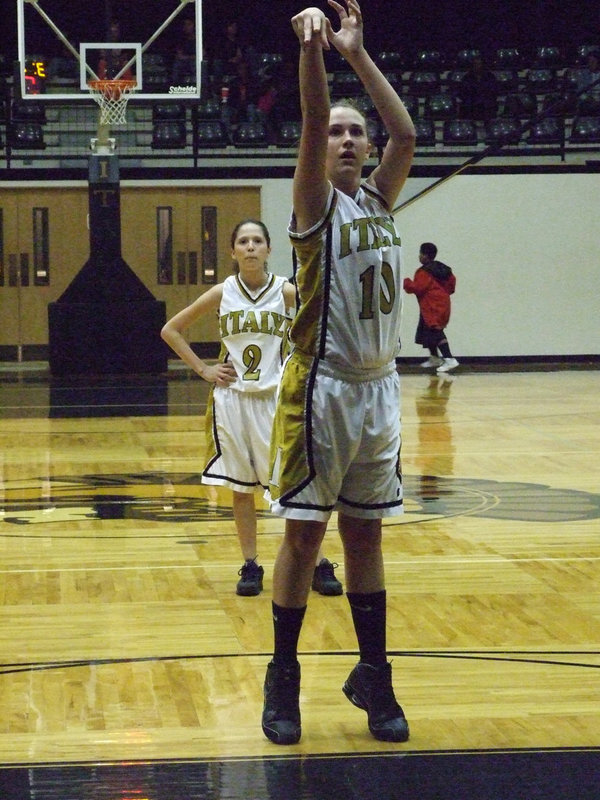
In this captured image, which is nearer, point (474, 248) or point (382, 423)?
point (382, 423)

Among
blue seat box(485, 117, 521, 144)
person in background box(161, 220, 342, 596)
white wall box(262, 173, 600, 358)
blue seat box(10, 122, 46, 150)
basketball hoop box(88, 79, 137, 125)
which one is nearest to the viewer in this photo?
person in background box(161, 220, 342, 596)

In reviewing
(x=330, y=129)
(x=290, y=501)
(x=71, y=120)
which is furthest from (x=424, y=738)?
(x=71, y=120)

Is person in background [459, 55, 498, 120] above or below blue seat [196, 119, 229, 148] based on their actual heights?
above

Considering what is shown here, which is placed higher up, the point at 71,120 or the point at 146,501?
the point at 71,120

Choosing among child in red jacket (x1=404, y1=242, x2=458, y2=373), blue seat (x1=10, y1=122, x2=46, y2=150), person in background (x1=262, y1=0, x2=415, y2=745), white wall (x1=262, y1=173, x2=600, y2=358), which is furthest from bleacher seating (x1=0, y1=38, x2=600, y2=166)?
person in background (x1=262, y1=0, x2=415, y2=745)

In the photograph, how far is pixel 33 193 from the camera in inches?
720

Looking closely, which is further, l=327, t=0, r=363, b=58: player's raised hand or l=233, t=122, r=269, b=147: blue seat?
l=233, t=122, r=269, b=147: blue seat

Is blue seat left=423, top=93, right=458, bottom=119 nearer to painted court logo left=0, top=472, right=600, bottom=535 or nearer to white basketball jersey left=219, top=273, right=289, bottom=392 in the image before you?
painted court logo left=0, top=472, right=600, bottom=535

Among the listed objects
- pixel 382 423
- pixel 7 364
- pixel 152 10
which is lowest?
pixel 7 364

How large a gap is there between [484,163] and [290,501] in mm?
15214

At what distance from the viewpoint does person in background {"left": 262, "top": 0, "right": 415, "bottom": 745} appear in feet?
10.6

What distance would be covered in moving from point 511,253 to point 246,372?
1325 cm

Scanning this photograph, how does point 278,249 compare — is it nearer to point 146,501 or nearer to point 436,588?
point 146,501

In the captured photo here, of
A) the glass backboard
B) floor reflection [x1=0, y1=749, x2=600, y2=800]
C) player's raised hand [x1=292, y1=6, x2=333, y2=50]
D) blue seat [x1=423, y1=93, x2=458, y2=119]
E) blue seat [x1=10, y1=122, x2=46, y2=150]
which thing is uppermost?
the glass backboard
